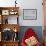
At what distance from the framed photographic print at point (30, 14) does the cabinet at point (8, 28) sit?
30cm

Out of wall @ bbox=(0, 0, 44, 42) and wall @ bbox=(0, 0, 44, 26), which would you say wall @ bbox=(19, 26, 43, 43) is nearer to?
wall @ bbox=(0, 0, 44, 42)

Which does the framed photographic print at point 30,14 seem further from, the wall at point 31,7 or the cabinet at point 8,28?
the cabinet at point 8,28

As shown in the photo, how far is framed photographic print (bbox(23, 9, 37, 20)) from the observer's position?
232 inches

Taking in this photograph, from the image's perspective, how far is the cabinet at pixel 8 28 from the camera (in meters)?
5.71

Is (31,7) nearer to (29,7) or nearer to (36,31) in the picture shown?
(29,7)

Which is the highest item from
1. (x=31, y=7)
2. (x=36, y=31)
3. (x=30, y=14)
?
(x=31, y=7)

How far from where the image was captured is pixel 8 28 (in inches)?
229

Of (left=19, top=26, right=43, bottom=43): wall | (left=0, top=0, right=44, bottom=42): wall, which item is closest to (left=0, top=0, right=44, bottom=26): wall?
(left=0, top=0, right=44, bottom=42): wall

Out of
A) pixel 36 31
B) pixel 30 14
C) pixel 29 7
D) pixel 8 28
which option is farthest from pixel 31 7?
pixel 8 28

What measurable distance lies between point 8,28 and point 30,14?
96 centimetres

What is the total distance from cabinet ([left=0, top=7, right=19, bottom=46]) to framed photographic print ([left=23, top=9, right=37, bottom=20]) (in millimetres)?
302

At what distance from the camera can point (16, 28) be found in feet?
19.1

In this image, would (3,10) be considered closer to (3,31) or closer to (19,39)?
(3,31)

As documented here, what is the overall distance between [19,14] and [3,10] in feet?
2.01
